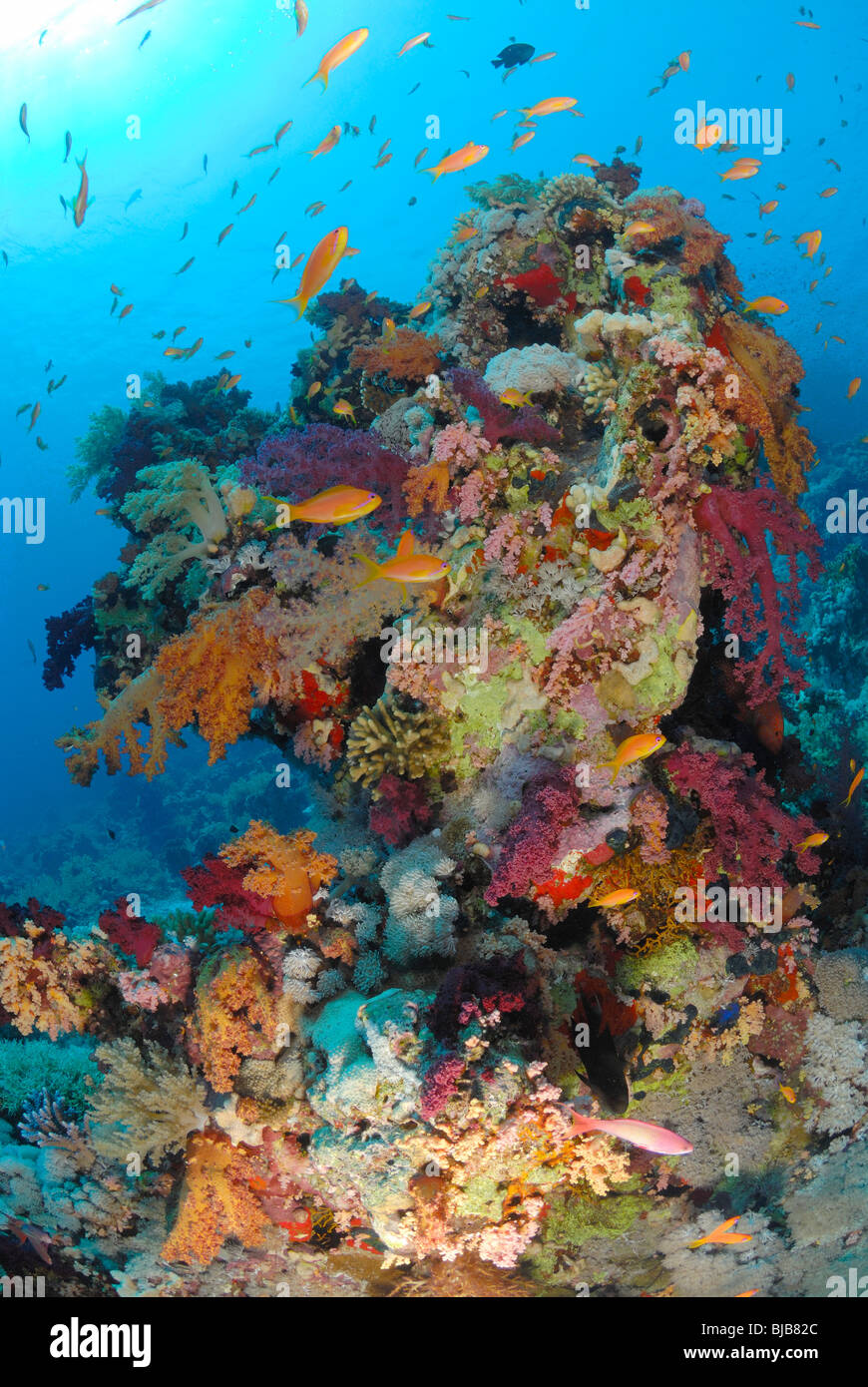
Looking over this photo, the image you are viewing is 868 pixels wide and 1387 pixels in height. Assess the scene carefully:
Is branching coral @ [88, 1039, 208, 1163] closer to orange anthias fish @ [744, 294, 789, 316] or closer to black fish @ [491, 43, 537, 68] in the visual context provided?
orange anthias fish @ [744, 294, 789, 316]

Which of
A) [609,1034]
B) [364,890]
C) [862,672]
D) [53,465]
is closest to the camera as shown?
[609,1034]

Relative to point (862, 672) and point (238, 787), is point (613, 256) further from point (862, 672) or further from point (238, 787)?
point (238, 787)

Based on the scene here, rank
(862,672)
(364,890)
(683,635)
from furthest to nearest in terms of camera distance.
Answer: (862,672)
(364,890)
(683,635)

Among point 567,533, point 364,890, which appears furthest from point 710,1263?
point 567,533

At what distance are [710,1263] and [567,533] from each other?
18.0 feet

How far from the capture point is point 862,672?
1406 centimetres

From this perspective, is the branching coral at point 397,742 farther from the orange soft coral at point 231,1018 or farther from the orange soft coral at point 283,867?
the orange soft coral at point 231,1018

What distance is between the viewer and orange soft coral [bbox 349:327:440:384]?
701cm

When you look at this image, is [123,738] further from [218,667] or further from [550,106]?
[550,106]

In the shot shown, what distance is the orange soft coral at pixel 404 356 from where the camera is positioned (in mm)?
7008

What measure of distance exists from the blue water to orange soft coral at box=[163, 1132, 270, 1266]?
22.3 metres

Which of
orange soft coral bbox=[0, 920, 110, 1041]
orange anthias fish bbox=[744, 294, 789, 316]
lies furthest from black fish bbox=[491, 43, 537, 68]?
orange soft coral bbox=[0, 920, 110, 1041]

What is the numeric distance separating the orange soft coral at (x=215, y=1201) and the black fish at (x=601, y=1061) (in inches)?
91.8

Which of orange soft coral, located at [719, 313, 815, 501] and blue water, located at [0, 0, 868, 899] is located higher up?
blue water, located at [0, 0, 868, 899]
